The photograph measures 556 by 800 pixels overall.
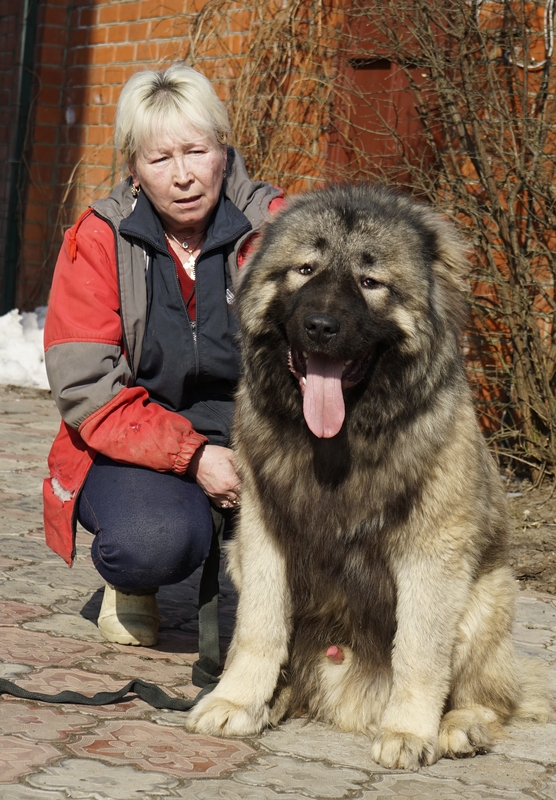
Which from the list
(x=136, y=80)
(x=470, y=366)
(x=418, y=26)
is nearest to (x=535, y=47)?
(x=418, y=26)

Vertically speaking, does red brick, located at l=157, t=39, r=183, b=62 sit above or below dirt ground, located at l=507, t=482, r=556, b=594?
above

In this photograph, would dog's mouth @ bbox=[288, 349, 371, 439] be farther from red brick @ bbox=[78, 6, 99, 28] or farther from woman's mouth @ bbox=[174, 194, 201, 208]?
red brick @ bbox=[78, 6, 99, 28]

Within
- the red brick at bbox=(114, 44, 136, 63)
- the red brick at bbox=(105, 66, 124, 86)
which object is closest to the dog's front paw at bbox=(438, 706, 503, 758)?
the red brick at bbox=(114, 44, 136, 63)

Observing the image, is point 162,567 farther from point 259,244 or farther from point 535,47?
point 535,47

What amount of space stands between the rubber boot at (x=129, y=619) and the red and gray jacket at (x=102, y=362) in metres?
0.30

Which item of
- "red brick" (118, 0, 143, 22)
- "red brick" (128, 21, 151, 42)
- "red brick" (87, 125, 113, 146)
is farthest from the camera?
"red brick" (87, 125, 113, 146)

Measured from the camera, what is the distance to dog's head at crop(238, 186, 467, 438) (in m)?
2.83

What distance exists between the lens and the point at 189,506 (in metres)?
3.49

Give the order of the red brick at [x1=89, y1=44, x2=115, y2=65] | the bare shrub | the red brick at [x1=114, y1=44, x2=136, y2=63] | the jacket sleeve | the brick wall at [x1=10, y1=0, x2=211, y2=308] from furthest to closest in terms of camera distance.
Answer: the red brick at [x1=89, y1=44, x2=115, y2=65] < the brick wall at [x1=10, y1=0, x2=211, y2=308] < the red brick at [x1=114, y1=44, x2=136, y2=63] < the bare shrub < the jacket sleeve

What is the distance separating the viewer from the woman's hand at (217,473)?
11.4ft

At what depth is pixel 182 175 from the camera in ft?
11.6

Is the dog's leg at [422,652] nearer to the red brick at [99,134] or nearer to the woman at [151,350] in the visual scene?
the woman at [151,350]

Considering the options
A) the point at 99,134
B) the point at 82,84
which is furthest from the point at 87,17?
the point at 99,134

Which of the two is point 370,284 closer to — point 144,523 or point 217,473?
point 217,473
